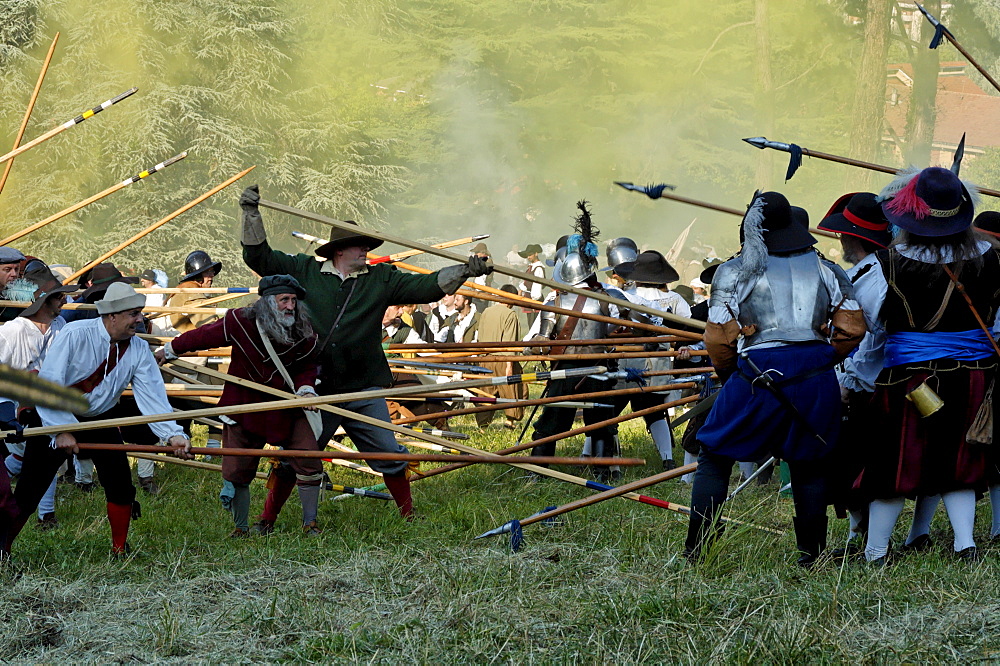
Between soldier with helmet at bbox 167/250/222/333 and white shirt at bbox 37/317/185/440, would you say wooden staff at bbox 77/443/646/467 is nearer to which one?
white shirt at bbox 37/317/185/440

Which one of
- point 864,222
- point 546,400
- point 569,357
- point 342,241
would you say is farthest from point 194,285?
point 864,222

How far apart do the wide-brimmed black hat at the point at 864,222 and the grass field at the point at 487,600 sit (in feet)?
4.69

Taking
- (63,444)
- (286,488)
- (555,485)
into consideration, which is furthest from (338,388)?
(555,485)

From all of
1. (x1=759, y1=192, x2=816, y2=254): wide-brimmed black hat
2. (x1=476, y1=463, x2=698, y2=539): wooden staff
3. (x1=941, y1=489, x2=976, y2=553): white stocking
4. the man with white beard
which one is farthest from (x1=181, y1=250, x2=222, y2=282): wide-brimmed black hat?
(x1=941, y1=489, x2=976, y2=553): white stocking

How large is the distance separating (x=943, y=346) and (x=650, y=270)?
420 cm

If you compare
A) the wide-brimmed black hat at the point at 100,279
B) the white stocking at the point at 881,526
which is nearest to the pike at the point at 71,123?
the wide-brimmed black hat at the point at 100,279

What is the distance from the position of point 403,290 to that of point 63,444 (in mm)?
1856

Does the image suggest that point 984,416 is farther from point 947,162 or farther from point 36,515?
point 947,162

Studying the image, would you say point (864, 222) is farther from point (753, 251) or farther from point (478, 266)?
point (478, 266)

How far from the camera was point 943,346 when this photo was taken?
4.92 metres

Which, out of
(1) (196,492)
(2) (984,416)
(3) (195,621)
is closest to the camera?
(3) (195,621)

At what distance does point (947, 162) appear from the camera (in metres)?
33.5

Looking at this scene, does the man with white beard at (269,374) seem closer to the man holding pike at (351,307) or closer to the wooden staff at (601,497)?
the man holding pike at (351,307)

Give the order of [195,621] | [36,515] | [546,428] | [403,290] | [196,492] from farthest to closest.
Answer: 1. [546,428]
2. [196,492]
3. [36,515]
4. [403,290]
5. [195,621]
